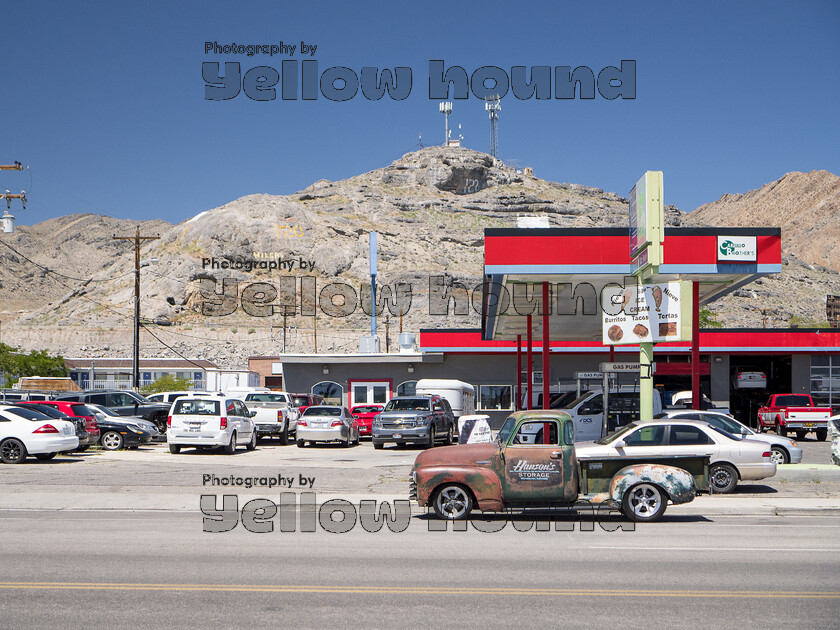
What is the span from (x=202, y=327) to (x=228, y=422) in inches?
3429

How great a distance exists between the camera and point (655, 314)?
18234 millimetres

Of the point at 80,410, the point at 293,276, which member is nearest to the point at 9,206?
the point at 80,410

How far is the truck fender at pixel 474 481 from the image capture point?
12.8 meters

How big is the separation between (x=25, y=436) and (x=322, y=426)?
10.3 m

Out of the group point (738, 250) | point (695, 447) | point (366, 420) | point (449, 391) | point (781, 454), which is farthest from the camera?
point (366, 420)

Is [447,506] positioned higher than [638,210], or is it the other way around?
[638,210]

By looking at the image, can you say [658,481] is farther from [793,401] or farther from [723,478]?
[793,401]

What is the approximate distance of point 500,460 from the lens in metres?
12.8

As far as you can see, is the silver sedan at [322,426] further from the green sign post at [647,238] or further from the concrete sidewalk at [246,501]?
the green sign post at [647,238]

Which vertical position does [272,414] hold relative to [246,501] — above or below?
above

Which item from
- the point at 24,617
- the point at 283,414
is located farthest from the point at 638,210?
the point at 283,414

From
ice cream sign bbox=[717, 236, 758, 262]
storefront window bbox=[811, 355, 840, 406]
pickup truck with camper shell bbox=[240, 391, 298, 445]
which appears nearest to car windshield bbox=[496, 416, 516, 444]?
ice cream sign bbox=[717, 236, 758, 262]

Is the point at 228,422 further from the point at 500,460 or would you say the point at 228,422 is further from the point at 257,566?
the point at 257,566

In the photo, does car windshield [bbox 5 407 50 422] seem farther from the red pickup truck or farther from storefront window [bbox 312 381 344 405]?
the red pickup truck
